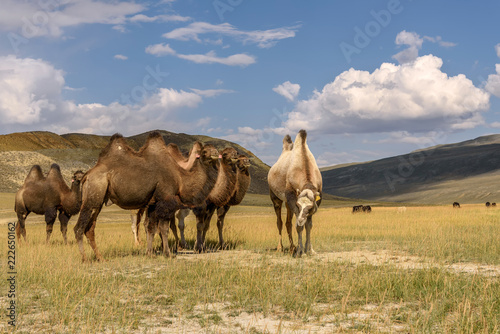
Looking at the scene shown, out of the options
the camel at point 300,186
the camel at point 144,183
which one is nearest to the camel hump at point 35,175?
the camel at point 144,183

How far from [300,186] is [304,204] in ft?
3.17

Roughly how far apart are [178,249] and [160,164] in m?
2.84

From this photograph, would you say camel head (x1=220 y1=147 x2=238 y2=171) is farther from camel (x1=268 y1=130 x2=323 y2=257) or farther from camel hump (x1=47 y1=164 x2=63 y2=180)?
camel hump (x1=47 y1=164 x2=63 y2=180)

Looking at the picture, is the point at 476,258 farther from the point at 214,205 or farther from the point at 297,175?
the point at 214,205

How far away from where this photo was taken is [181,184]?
12.3 meters

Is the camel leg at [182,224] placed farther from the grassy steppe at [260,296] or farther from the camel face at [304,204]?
the camel face at [304,204]

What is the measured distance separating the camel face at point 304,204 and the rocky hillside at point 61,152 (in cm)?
4091

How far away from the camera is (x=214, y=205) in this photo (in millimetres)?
13320

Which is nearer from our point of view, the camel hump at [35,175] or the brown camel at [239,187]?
the brown camel at [239,187]

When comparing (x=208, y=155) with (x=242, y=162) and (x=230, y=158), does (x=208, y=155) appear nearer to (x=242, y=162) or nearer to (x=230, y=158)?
(x=230, y=158)

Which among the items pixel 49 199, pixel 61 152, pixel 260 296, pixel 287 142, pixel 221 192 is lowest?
pixel 260 296

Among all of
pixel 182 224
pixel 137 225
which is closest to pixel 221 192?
pixel 182 224

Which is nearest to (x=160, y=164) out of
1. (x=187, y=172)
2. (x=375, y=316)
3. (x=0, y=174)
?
(x=187, y=172)

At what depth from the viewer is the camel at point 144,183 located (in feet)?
36.7
